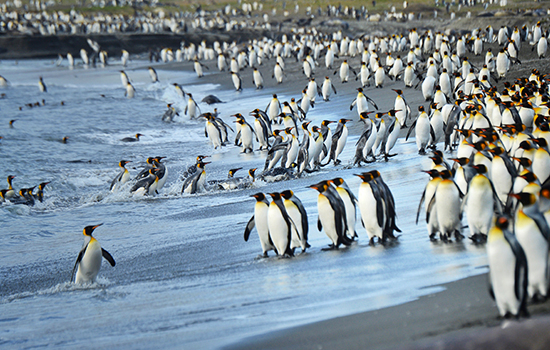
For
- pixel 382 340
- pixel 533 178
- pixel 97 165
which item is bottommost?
pixel 97 165

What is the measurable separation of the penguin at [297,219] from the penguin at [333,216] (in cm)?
18

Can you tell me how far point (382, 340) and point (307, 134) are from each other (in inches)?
243

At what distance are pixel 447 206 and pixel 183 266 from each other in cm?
243

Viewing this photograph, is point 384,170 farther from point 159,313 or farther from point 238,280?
point 159,313

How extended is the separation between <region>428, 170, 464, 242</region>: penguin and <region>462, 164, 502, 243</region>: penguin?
107 millimetres

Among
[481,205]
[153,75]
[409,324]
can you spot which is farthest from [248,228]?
[153,75]

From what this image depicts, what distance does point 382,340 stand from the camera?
3.22 m

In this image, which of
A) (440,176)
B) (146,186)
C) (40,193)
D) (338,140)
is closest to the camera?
(440,176)

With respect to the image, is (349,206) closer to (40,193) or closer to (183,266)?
(183,266)

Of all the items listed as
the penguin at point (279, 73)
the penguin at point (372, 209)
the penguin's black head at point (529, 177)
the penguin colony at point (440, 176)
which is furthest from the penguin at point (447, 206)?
the penguin at point (279, 73)

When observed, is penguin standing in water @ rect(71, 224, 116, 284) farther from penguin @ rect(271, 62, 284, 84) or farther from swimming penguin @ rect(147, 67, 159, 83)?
swimming penguin @ rect(147, 67, 159, 83)

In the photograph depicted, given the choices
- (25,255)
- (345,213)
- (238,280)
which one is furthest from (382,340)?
(25,255)

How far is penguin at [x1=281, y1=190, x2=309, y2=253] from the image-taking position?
17.3 ft

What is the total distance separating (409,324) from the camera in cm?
336
